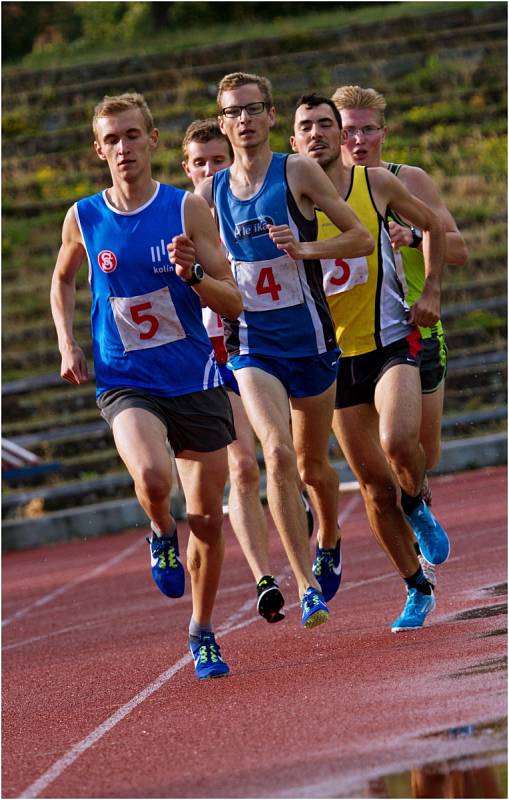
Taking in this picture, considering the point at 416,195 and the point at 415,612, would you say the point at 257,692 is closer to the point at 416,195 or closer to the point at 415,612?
the point at 415,612

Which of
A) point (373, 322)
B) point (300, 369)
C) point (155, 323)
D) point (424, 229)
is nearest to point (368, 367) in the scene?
point (373, 322)

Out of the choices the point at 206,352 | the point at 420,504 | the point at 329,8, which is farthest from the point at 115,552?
the point at 329,8

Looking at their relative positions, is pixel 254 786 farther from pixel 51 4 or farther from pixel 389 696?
pixel 51 4

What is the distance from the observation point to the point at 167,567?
7.24 metres

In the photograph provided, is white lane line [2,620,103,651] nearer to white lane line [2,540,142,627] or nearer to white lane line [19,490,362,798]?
white lane line [2,540,142,627]

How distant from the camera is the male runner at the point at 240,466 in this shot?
741cm

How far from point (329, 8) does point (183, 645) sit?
119ft

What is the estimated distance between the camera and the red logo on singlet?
7.15 m

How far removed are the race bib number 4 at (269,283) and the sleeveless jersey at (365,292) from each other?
2.02 ft

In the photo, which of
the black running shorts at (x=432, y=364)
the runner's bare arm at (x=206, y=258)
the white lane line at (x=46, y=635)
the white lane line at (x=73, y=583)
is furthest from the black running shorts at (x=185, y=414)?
the white lane line at (x=73, y=583)

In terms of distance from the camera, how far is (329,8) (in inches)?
1727

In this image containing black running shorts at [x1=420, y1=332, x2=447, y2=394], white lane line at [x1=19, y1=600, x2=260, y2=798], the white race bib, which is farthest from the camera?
black running shorts at [x1=420, y1=332, x2=447, y2=394]

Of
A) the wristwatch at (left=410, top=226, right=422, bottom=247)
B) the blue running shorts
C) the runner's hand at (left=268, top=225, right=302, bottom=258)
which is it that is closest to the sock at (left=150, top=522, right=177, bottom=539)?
the blue running shorts

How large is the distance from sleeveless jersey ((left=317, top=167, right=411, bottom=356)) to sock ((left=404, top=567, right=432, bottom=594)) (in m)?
1.12
